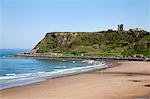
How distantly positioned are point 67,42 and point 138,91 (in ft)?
427

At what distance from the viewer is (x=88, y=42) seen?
472 feet

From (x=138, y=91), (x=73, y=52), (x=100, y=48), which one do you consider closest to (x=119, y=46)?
(x=100, y=48)

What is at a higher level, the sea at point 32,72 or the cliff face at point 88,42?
the cliff face at point 88,42

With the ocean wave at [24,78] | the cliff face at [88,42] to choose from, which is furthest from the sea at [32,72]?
the cliff face at [88,42]

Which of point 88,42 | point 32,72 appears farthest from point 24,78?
point 88,42

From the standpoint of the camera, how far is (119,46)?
130875mm

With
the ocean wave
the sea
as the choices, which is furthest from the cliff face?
the ocean wave

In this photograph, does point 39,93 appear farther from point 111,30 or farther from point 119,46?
point 111,30

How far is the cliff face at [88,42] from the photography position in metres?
132

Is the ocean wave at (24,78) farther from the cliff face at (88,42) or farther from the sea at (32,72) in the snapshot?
the cliff face at (88,42)

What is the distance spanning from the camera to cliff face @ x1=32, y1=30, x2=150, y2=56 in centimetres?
13162

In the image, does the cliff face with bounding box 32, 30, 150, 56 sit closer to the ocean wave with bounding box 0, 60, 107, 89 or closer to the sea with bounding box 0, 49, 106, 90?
the sea with bounding box 0, 49, 106, 90

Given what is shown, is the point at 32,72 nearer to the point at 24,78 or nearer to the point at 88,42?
the point at 24,78

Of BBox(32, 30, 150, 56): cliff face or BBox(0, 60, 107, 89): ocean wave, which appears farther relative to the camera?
BBox(32, 30, 150, 56): cliff face
